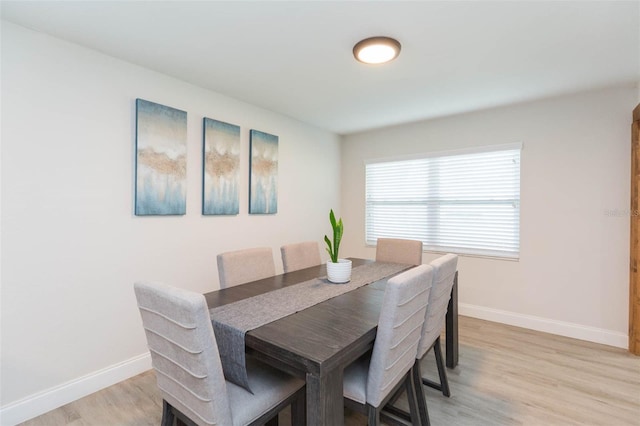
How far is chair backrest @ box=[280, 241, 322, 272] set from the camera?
265 centimetres

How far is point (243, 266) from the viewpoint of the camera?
226 centimetres

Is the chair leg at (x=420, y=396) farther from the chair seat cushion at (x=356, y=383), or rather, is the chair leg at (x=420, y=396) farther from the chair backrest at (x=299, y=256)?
the chair backrest at (x=299, y=256)

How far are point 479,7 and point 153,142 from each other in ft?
7.75

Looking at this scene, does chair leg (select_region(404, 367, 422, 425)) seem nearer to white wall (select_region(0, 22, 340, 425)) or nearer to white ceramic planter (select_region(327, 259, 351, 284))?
white ceramic planter (select_region(327, 259, 351, 284))

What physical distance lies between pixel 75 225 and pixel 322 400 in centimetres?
200

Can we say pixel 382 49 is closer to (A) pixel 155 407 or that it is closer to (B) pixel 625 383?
(A) pixel 155 407

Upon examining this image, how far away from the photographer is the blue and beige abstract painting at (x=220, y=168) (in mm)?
2857

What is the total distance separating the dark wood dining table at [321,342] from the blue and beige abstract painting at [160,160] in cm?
107

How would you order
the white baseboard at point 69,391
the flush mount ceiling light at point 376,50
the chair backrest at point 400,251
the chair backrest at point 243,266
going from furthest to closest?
the chair backrest at point 400,251 → the chair backrest at point 243,266 → the flush mount ceiling light at point 376,50 → the white baseboard at point 69,391

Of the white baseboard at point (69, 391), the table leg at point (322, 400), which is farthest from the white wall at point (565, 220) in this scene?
the white baseboard at point (69, 391)

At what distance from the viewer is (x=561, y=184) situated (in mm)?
3109

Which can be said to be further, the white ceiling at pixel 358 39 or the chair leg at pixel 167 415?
the white ceiling at pixel 358 39

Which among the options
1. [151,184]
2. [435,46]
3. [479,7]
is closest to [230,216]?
[151,184]

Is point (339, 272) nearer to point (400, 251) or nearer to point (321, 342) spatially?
point (321, 342)
